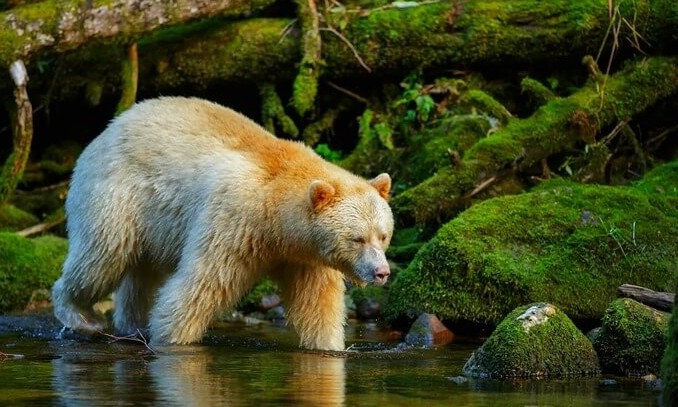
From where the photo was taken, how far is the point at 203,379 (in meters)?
7.92

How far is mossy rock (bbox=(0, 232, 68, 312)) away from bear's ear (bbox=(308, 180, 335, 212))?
14.7ft

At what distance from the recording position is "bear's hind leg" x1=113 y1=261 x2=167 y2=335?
11375 mm

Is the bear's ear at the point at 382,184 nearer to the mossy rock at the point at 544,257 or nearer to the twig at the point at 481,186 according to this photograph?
the mossy rock at the point at 544,257

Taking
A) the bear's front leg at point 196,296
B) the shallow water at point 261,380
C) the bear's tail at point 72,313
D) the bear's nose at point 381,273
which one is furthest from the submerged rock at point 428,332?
the bear's tail at point 72,313

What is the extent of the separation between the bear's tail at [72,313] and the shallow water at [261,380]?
63 cm

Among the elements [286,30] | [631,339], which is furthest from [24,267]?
[631,339]

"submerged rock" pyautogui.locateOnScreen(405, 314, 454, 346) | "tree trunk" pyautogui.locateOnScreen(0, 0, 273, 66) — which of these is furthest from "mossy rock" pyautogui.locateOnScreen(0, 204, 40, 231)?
"submerged rock" pyautogui.locateOnScreen(405, 314, 454, 346)

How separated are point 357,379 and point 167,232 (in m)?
3.16

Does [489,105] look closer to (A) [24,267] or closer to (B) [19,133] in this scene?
(B) [19,133]

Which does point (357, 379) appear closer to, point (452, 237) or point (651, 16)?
point (452, 237)

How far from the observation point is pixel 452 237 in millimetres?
11406

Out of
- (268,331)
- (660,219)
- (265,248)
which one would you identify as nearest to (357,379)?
(265,248)

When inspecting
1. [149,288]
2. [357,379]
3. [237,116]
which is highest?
[237,116]

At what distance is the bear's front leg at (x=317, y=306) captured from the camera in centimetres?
1021
